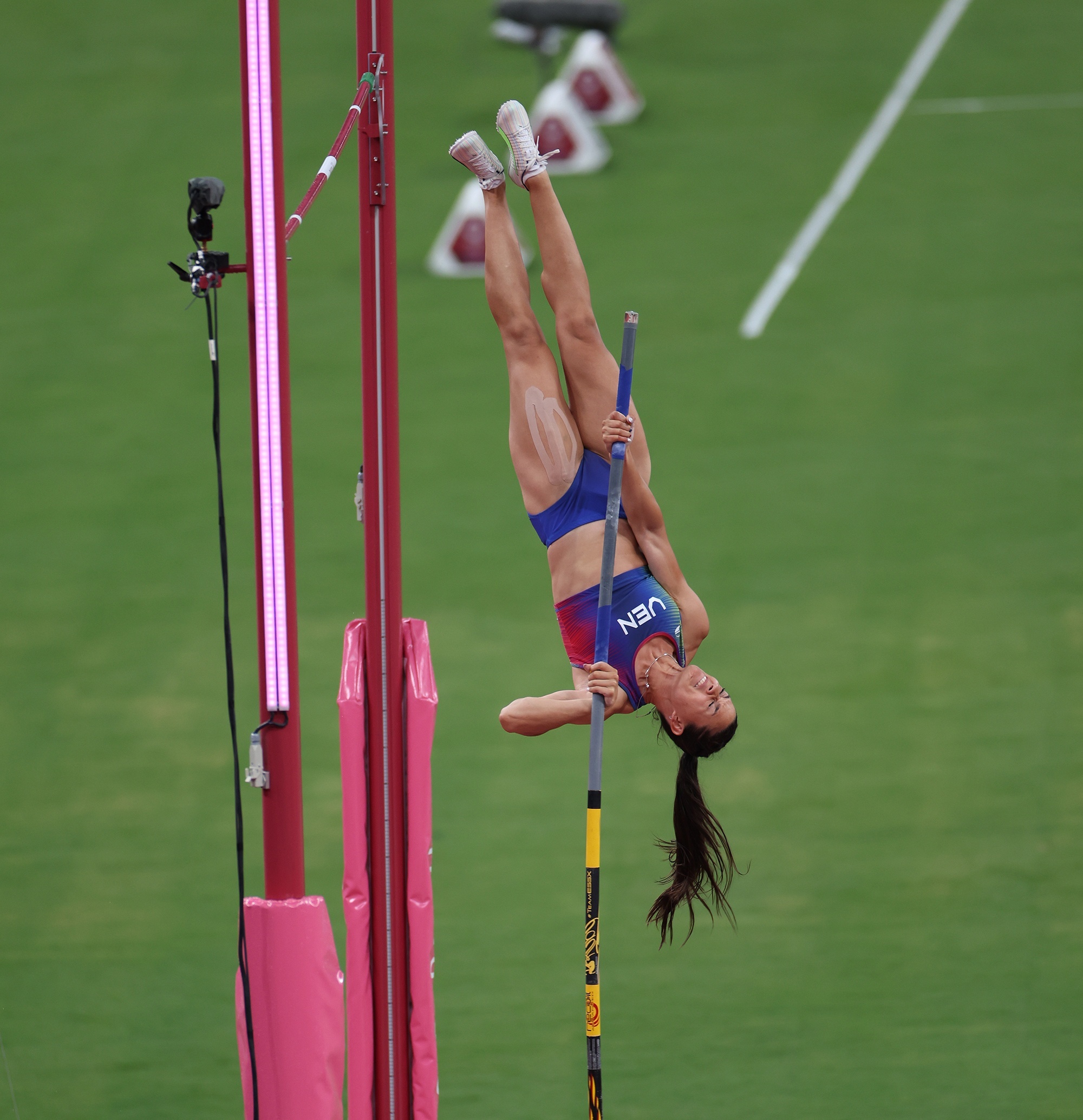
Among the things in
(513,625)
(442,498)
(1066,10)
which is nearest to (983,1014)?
(513,625)

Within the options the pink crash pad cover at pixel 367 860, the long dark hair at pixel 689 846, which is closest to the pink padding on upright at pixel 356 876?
the pink crash pad cover at pixel 367 860

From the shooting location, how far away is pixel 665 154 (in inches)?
508

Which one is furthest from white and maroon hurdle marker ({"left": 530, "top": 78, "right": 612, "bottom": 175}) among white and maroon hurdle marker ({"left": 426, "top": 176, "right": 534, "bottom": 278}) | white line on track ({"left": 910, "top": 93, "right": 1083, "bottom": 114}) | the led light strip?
the led light strip

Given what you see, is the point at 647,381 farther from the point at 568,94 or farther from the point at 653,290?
the point at 568,94

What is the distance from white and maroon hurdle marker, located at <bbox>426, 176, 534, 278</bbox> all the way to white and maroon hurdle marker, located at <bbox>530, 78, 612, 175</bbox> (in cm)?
95

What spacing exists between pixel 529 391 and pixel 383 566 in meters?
0.71

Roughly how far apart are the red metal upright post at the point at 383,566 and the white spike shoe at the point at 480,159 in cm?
20

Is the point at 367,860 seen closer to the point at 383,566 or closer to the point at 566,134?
the point at 383,566

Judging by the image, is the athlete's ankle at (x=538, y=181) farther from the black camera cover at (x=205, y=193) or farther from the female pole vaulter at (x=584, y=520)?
the black camera cover at (x=205, y=193)

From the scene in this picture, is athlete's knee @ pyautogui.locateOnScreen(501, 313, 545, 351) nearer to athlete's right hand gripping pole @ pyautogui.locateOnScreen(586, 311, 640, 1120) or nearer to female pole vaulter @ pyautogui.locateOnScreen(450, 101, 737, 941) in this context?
female pole vaulter @ pyautogui.locateOnScreen(450, 101, 737, 941)

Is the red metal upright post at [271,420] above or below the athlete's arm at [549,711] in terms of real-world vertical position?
above

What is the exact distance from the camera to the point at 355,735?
184 inches

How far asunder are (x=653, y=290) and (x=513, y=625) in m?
3.32

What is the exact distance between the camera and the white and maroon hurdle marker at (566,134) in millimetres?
12461
